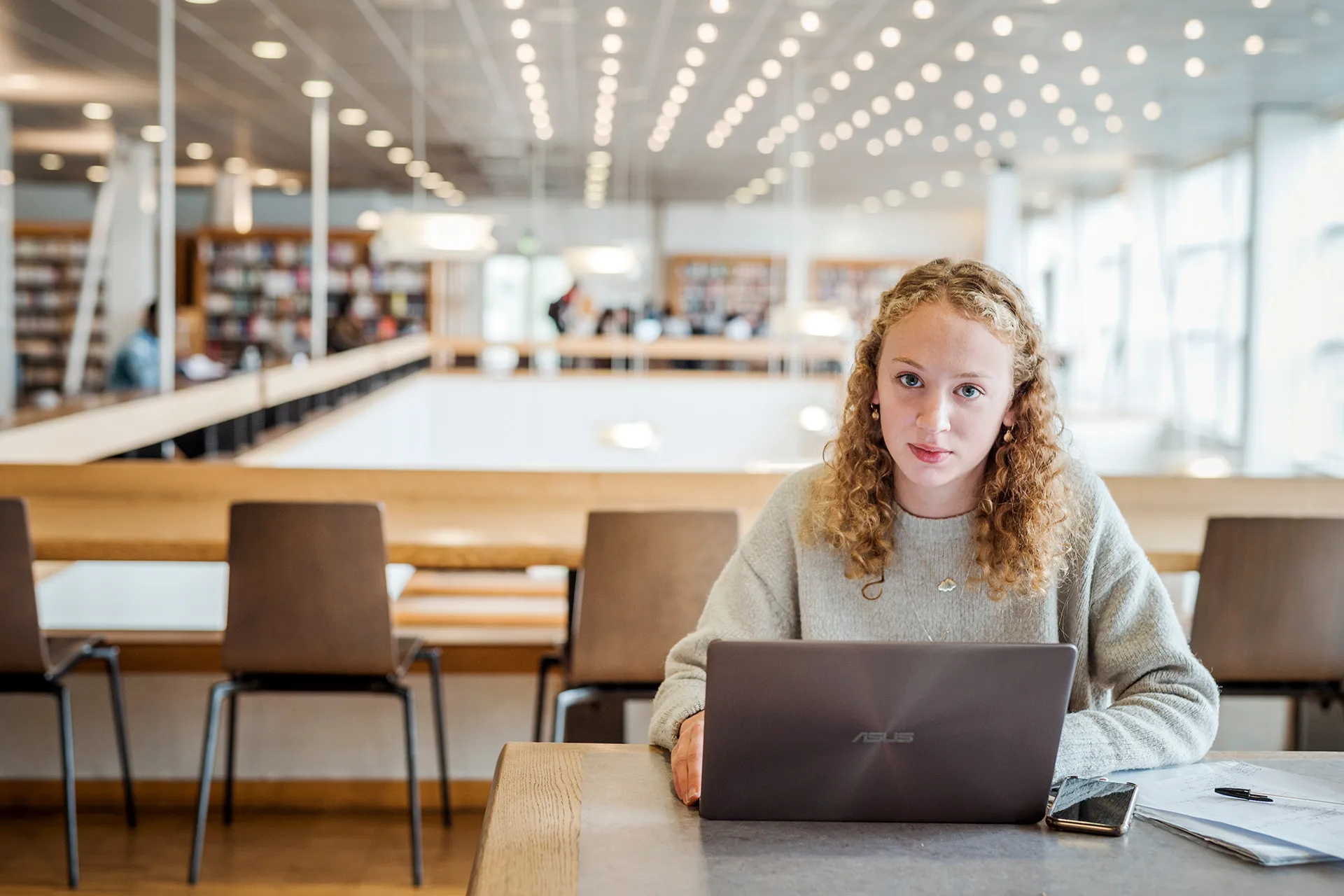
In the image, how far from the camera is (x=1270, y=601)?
112 inches

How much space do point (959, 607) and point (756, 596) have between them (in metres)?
0.24

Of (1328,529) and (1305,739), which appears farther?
(1305,739)

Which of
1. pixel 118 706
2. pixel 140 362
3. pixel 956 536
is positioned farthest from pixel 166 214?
pixel 956 536

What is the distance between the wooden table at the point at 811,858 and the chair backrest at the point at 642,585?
159 centimetres

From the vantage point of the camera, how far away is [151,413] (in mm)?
4715

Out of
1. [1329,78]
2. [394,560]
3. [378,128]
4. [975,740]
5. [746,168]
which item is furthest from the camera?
[746,168]

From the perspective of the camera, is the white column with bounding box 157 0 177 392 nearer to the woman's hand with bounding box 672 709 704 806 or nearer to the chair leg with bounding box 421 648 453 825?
the chair leg with bounding box 421 648 453 825

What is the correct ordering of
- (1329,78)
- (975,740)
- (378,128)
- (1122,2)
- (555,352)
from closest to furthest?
1. (975,740)
2. (1122,2)
3. (1329,78)
4. (378,128)
5. (555,352)

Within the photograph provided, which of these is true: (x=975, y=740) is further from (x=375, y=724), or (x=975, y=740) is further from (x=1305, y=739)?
(x=375, y=724)

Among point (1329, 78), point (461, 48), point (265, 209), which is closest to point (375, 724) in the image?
point (461, 48)

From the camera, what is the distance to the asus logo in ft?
3.71

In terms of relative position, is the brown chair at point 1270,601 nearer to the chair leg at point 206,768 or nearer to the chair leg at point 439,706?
the chair leg at point 439,706

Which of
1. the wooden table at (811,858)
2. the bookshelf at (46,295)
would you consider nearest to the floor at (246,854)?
the wooden table at (811,858)

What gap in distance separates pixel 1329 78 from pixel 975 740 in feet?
29.2
